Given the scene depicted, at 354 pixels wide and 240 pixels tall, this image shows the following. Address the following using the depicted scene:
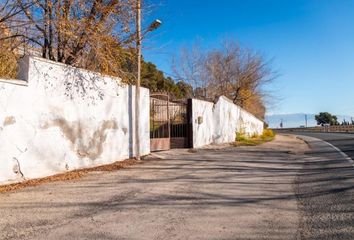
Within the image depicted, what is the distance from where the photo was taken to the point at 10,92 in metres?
9.57

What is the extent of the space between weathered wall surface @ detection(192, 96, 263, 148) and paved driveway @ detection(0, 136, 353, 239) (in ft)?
32.1

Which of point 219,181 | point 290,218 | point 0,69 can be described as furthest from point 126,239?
point 0,69

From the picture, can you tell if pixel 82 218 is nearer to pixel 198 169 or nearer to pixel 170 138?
pixel 198 169

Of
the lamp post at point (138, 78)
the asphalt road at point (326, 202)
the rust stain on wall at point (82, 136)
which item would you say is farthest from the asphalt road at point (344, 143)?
the rust stain on wall at point (82, 136)

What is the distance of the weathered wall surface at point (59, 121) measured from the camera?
9625 mm

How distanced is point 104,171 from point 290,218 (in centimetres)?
657

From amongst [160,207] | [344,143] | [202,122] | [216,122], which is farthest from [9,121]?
[344,143]

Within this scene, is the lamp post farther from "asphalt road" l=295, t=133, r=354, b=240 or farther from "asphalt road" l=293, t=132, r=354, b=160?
"asphalt road" l=293, t=132, r=354, b=160

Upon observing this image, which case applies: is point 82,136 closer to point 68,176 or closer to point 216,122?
point 68,176

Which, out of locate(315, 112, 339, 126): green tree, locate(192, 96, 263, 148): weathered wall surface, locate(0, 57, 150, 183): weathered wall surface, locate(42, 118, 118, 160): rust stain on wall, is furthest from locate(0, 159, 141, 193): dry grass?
locate(315, 112, 339, 126): green tree

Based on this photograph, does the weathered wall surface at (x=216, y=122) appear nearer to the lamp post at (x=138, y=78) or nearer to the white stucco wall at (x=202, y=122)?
the white stucco wall at (x=202, y=122)

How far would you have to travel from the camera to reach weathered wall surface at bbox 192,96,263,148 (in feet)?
70.5

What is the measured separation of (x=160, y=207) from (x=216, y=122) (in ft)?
59.7

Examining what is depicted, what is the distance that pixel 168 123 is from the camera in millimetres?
19234
